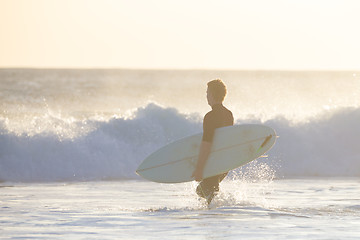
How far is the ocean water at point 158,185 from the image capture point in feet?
27.8

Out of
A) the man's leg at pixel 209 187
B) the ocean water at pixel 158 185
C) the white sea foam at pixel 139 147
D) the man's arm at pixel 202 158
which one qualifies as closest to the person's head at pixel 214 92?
the man's arm at pixel 202 158

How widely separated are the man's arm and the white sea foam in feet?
23.7

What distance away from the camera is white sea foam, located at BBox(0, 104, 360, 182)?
17203 mm

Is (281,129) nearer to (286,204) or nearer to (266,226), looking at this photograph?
(286,204)

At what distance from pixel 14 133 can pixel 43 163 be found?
1851 mm

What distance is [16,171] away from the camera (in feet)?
55.7

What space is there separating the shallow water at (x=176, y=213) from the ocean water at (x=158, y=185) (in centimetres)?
1

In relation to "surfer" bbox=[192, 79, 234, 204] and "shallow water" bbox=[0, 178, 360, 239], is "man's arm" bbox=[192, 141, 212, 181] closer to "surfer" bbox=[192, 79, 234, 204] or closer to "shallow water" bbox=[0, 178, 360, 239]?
"surfer" bbox=[192, 79, 234, 204]

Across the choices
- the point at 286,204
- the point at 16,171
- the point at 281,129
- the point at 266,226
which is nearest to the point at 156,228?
the point at 266,226

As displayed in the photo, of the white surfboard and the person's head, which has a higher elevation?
the person's head

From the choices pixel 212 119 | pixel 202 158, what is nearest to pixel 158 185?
pixel 202 158

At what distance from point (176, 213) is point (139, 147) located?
32.3 ft

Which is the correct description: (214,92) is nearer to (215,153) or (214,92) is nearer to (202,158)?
(202,158)

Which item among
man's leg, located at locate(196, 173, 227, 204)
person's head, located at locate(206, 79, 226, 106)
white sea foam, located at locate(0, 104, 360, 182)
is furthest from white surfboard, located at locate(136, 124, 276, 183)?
white sea foam, located at locate(0, 104, 360, 182)
